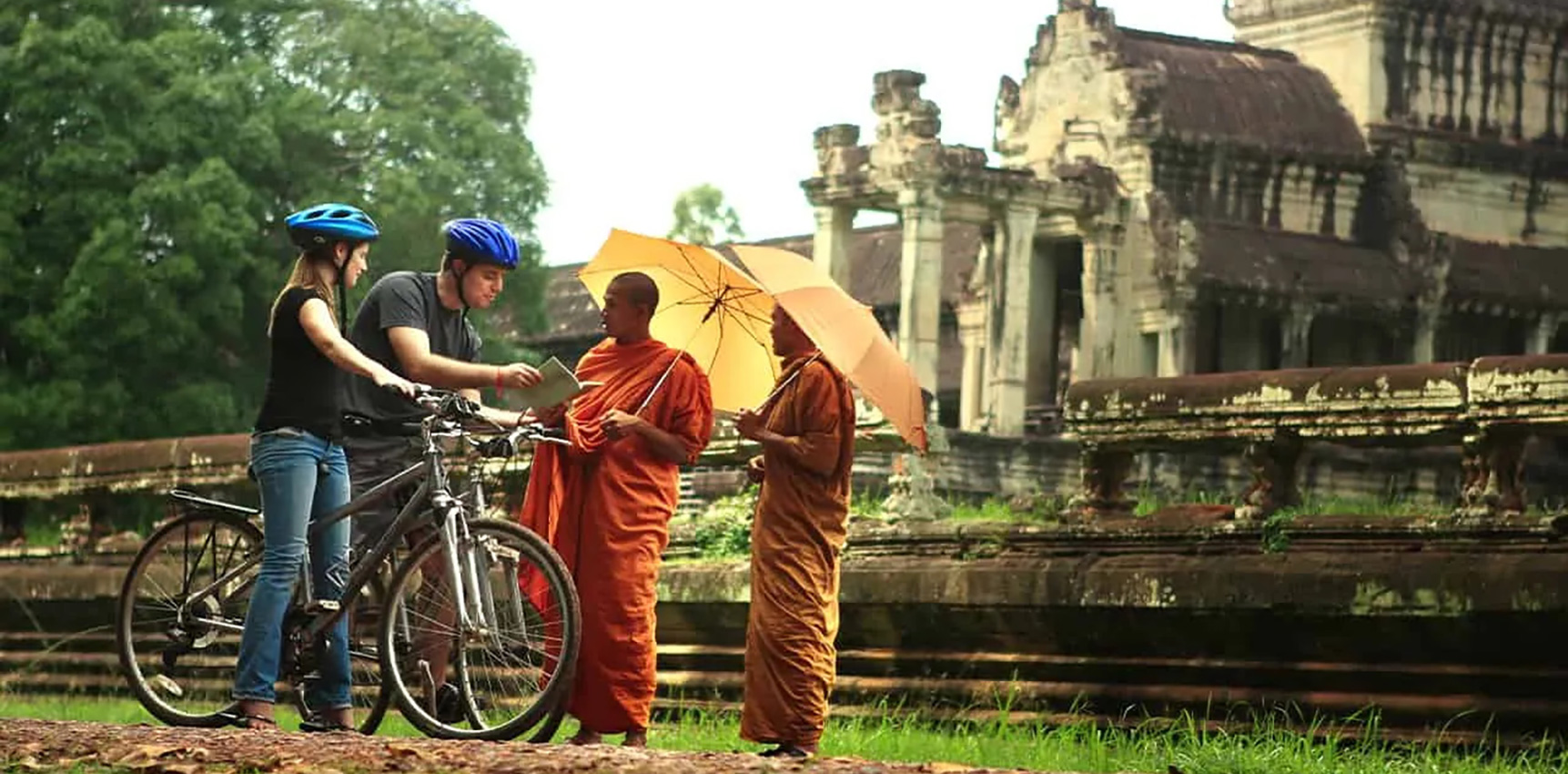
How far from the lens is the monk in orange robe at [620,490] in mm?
10969

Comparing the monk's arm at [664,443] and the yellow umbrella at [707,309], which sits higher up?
the yellow umbrella at [707,309]

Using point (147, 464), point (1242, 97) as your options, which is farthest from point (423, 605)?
point (1242, 97)

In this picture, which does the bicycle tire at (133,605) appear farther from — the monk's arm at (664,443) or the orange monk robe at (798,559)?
the orange monk robe at (798,559)

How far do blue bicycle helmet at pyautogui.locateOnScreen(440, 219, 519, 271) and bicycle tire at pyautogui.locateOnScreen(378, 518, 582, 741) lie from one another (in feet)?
3.35

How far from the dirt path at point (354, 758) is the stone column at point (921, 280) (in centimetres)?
2650

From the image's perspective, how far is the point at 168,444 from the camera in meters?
17.6

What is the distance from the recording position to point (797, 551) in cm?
1123

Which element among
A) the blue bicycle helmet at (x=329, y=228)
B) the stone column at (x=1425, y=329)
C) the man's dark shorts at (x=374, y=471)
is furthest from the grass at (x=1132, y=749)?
the stone column at (x=1425, y=329)

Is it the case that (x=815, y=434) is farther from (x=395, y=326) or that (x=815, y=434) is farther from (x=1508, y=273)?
(x=1508, y=273)

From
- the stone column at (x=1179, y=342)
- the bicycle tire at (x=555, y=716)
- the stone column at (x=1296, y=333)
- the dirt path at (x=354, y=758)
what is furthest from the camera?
the stone column at (x=1179, y=342)

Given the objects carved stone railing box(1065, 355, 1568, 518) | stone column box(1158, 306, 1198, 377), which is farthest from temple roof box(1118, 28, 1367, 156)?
carved stone railing box(1065, 355, 1568, 518)

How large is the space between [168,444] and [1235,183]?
70.4 ft

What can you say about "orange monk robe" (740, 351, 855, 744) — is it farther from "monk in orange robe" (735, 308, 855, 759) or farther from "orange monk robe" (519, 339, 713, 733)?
"orange monk robe" (519, 339, 713, 733)

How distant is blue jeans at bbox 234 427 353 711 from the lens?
1055 centimetres
